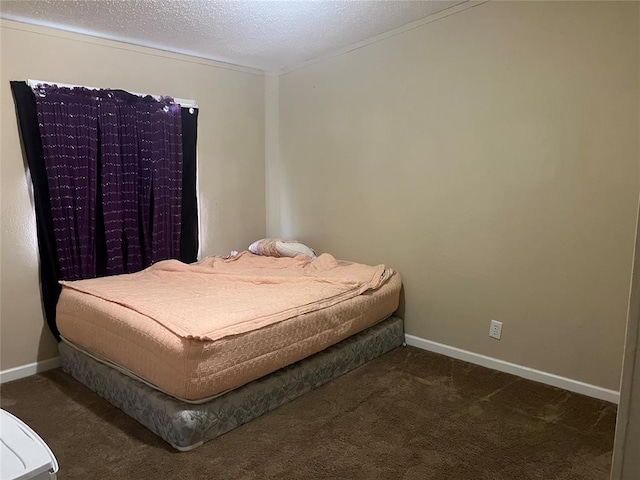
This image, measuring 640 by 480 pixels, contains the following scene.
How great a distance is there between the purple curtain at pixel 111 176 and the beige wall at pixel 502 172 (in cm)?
129

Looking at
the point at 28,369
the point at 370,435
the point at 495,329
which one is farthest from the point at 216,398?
the point at 495,329

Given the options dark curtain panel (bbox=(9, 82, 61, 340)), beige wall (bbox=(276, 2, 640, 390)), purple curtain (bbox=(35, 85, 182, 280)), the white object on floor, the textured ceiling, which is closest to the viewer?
the white object on floor

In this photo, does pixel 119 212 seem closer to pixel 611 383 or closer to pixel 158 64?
pixel 158 64

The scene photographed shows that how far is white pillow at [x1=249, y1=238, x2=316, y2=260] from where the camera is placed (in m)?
3.59

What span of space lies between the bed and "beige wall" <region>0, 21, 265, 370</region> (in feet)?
1.09

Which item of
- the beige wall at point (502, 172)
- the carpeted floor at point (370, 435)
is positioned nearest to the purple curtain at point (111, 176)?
the carpeted floor at point (370, 435)

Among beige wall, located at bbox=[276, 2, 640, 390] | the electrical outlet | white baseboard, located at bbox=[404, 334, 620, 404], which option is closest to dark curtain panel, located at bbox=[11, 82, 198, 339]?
beige wall, located at bbox=[276, 2, 640, 390]

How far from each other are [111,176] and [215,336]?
5.50 ft

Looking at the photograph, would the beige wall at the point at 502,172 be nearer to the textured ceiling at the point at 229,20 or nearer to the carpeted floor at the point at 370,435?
the textured ceiling at the point at 229,20

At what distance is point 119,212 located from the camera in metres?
3.15

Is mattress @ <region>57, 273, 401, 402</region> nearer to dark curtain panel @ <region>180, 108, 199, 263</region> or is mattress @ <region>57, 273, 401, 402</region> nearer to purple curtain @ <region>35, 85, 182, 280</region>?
purple curtain @ <region>35, 85, 182, 280</region>

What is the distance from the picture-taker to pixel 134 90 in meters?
3.25

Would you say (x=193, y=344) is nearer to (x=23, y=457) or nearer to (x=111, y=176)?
(x=23, y=457)

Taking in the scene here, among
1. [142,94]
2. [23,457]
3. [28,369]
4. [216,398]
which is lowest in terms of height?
[28,369]
